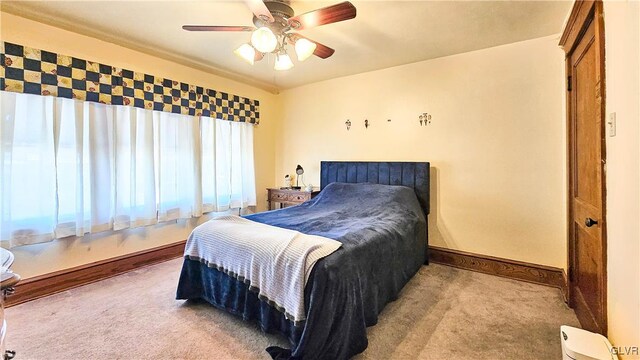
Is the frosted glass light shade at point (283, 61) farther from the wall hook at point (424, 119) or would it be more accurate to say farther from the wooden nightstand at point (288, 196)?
the wooden nightstand at point (288, 196)

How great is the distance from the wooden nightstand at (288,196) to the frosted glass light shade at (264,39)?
2.24 metres

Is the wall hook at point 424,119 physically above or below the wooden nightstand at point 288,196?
above

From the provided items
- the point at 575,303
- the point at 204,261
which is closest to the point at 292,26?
the point at 204,261

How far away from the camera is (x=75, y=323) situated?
6.64 feet

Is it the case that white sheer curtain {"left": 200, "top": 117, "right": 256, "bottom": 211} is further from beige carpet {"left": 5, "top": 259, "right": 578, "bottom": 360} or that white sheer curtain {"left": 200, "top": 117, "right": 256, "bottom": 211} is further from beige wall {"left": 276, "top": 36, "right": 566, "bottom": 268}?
beige wall {"left": 276, "top": 36, "right": 566, "bottom": 268}

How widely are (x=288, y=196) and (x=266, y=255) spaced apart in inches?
96.4

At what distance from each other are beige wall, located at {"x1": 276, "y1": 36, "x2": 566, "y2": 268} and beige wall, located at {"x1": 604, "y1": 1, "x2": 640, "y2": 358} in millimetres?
1500

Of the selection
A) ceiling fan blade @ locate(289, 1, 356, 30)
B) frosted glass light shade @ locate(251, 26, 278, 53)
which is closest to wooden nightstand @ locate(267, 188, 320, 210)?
frosted glass light shade @ locate(251, 26, 278, 53)

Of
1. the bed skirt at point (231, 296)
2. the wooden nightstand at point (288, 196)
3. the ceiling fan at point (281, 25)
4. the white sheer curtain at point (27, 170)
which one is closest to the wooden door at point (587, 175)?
the ceiling fan at point (281, 25)

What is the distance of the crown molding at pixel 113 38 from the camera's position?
229cm

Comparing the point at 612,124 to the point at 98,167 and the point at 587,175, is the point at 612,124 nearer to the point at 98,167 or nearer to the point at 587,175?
the point at 587,175

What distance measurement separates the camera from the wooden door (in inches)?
57.9

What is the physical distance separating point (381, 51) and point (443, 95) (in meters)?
0.89

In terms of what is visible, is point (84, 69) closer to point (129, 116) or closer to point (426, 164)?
point (129, 116)
